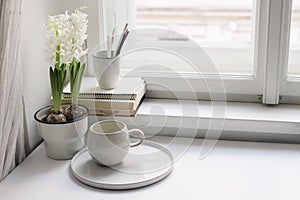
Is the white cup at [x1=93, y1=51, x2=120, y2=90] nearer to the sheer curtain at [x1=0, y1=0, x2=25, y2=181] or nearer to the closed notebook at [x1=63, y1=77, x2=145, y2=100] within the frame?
the closed notebook at [x1=63, y1=77, x2=145, y2=100]

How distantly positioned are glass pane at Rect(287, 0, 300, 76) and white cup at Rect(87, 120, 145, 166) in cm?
54

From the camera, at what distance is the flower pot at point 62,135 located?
1312mm

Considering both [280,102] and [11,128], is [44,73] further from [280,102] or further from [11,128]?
[280,102]

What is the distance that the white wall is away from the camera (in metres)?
1.34

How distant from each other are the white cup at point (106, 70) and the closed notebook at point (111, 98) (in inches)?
0.8

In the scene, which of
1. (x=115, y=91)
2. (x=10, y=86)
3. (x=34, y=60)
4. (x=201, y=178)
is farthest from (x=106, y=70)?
(x=201, y=178)

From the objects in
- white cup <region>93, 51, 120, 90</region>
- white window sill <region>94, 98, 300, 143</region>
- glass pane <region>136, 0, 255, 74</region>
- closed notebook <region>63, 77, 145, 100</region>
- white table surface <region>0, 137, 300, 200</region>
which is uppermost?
glass pane <region>136, 0, 255, 74</region>

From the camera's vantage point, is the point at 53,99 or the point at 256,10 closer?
the point at 53,99

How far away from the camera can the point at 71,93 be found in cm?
139

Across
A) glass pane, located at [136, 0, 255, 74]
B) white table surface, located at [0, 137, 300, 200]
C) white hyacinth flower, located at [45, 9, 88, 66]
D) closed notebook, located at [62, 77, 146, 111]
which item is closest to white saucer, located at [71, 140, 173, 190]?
white table surface, located at [0, 137, 300, 200]

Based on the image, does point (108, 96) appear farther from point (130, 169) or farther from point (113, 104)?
point (130, 169)

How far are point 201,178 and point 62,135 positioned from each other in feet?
1.19

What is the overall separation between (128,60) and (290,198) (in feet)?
2.26

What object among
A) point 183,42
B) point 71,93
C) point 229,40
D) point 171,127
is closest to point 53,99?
point 71,93
